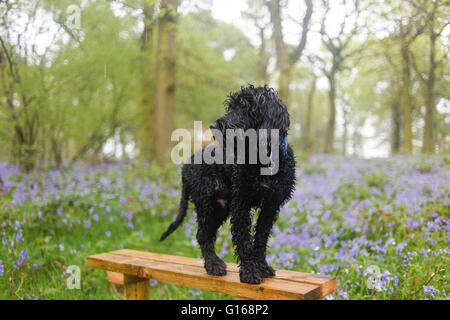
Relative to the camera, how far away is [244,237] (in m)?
2.33

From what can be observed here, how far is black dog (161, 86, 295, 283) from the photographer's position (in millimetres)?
2213

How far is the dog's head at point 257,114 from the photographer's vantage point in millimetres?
2180

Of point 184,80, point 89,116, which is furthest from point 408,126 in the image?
point 89,116

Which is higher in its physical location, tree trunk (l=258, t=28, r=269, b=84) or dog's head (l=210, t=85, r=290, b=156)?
tree trunk (l=258, t=28, r=269, b=84)

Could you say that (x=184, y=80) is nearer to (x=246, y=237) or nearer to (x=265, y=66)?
(x=265, y=66)

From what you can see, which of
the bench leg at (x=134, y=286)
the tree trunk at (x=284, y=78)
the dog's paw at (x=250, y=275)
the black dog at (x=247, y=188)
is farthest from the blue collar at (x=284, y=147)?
the tree trunk at (x=284, y=78)

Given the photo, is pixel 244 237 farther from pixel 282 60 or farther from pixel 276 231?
pixel 282 60

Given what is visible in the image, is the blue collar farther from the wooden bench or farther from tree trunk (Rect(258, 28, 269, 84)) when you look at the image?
tree trunk (Rect(258, 28, 269, 84))

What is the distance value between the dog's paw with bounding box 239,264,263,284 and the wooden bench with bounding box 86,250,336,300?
31 millimetres

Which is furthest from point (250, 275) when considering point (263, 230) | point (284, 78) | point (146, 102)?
point (146, 102)

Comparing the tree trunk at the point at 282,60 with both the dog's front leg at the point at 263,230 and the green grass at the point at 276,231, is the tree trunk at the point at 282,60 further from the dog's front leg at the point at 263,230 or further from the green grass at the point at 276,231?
the dog's front leg at the point at 263,230

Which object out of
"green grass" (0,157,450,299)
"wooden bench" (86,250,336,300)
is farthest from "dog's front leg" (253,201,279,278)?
"green grass" (0,157,450,299)

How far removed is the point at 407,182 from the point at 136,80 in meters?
7.22

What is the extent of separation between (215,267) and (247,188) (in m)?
→ 0.73
